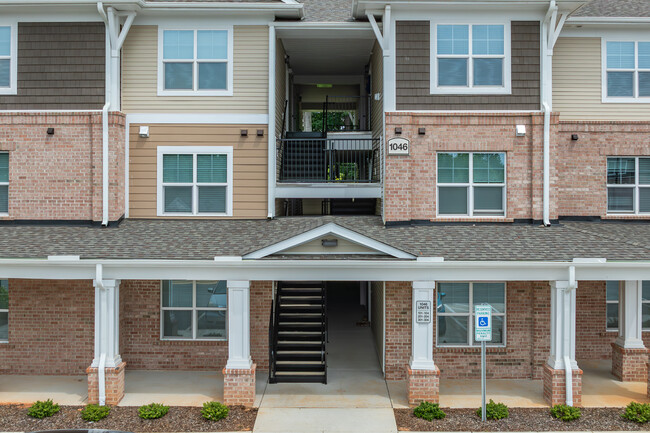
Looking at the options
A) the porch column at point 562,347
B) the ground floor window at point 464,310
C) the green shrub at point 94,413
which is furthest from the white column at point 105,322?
the porch column at point 562,347

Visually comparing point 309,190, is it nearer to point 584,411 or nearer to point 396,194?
point 396,194

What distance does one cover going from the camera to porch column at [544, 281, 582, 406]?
10.5 meters

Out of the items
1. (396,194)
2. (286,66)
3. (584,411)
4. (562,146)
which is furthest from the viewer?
(286,66)

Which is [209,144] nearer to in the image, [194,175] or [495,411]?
[194,175]

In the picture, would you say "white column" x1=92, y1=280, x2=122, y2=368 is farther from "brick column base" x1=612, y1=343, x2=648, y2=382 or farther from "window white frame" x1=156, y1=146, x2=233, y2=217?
"brick column base" x1=612, y1=343, x2=648, y2=382

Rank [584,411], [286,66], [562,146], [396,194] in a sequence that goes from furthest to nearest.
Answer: [286,66]
[562,146]
[396,194]
[584,411]

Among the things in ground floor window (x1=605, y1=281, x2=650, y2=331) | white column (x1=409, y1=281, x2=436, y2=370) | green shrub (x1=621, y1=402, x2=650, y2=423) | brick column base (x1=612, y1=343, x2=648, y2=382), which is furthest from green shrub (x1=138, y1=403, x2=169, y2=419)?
ground floor window (x1=605, y1=281, x2=650, y2=331)

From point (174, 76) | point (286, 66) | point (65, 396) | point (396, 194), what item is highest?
point (286, 66)

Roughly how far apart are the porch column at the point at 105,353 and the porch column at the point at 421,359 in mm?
5567

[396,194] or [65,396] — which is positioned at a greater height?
[396,194]

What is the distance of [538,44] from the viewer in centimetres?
1265

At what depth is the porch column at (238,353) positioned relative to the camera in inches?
419

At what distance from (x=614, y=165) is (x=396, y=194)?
18.0 ft

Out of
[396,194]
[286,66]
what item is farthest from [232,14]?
[396,194]
